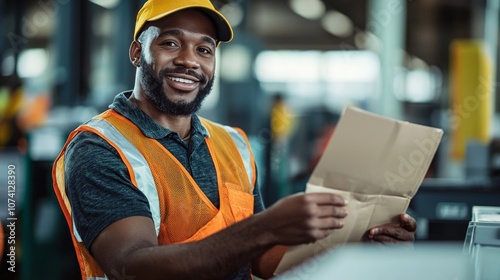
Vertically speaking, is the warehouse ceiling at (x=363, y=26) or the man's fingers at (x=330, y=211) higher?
the warehouse ceiling at (x=363, y=26)

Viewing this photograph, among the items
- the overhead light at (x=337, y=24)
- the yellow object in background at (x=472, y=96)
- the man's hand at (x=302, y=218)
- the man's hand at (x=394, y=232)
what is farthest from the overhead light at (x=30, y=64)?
the overhead light at (x=337, y=24)

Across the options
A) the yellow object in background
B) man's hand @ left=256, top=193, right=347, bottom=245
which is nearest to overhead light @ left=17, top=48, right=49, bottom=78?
the yellow object in background

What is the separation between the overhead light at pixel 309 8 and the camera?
60.3 feet

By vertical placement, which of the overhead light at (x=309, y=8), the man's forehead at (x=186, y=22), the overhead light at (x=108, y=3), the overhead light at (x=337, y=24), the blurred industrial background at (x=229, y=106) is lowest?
the blurred industrial background at (x=229, y=106)

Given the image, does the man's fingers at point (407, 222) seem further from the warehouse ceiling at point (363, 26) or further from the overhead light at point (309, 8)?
the overhead light at point (309, 8)

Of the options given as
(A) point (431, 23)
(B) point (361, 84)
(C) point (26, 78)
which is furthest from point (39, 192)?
(A) point (431, 23)

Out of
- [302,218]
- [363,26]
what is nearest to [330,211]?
[302,218]

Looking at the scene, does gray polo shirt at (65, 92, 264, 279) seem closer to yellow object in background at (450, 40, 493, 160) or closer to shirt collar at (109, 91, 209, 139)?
shirt collar at (109, 91, 209, 139)

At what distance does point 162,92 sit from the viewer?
1910 mm

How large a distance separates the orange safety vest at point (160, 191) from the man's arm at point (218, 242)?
116 mm

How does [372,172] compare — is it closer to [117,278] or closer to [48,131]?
[117,278]

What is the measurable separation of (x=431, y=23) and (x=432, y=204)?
1795 centimetres

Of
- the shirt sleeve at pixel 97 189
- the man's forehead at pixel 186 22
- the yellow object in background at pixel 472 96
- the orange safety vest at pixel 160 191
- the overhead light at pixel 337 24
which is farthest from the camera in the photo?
the overhead light at pixel 337 24

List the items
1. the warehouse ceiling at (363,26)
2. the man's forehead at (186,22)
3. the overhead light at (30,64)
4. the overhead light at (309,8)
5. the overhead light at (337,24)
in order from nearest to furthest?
the man's forehead at (186,22)
the overhead light at (30,64)
the overhead light at (309,8)
the warehouse ceiling at (363,26)
the overhead light at (337,24)
